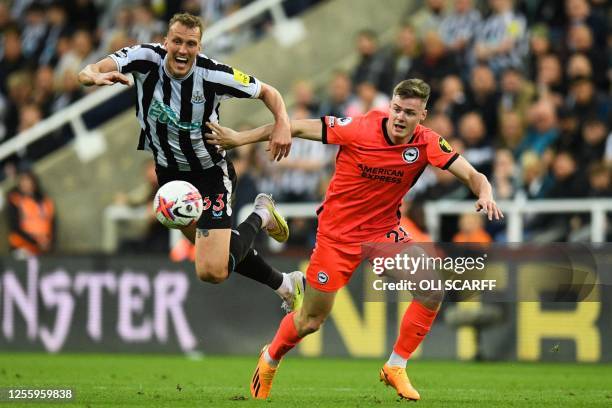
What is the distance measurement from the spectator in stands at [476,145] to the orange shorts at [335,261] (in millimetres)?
4659

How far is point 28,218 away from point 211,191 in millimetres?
6387

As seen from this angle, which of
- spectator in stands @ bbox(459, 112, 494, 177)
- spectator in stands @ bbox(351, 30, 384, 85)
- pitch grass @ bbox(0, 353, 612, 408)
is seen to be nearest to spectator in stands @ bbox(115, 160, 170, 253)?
pitch grass @ bbox(0, 353, 612, 408)

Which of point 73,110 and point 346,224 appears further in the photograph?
point 73,110

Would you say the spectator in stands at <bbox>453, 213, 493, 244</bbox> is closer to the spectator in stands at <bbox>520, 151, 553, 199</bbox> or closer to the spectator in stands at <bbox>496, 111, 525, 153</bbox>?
the spectator in stands at <bbox>520, 151, 553, 199</bbox>

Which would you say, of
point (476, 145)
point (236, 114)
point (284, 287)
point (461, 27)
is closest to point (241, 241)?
point (284, 287)

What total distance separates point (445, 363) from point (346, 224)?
4130 mm

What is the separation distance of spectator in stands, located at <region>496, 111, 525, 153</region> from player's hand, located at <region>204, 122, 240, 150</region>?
5.45m

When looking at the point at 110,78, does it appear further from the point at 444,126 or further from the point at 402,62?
the point at 402,62

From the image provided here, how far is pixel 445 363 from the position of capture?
12359mm

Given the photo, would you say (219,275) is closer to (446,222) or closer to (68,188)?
(446,222)

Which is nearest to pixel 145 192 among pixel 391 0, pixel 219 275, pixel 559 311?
pixel 391 0

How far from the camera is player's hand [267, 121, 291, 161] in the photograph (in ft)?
26.8

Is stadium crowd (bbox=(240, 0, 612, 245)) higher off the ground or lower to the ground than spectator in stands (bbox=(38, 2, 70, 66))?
lower

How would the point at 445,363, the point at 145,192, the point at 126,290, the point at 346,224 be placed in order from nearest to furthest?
the point at 346,224, the point at 445,363, the point at 126,290, the point at 145,192
